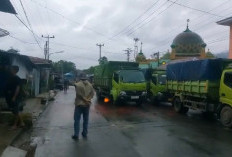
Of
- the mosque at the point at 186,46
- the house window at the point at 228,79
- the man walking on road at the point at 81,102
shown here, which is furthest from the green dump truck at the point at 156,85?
the mosque at the point at 186,46

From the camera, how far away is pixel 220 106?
14.0 m

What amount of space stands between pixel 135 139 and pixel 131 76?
1235 cm

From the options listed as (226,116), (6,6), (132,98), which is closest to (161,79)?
(132,98)

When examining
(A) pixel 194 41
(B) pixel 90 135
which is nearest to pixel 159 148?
(B) pixel 90 135

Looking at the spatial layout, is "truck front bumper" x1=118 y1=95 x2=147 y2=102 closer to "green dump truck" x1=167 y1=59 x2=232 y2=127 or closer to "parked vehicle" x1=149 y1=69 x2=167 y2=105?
"parked vehicle" x1=149 y1=69 x2=167 y2=105

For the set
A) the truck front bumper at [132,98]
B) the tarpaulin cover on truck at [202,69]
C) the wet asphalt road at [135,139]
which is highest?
the tarpaulin cover on truck at [202,69]

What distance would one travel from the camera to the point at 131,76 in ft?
73.6

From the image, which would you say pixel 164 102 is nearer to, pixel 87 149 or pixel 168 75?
pixel 168 75

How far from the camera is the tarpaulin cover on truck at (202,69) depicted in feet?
48.6

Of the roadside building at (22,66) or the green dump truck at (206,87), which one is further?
the roadside building at (22,66)

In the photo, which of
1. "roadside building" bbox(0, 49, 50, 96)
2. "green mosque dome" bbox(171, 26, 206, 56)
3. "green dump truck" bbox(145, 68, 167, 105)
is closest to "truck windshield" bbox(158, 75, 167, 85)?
"green dump truck" bbox(145, 68, 167, 105)

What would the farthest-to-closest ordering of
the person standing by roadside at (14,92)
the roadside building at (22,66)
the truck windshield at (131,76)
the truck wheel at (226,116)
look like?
the truck windshield at (131,76) < the roadside building at (22,66) < the truck wheel at (226,116) < the person standing by roadside at (14,92)

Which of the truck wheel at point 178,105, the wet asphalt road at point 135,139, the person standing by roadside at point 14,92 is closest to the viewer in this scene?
the wet asphalt road at point 135,139

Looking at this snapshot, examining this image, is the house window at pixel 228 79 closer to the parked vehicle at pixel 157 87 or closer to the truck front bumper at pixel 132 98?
the truck front bumper at pixel 132 98
